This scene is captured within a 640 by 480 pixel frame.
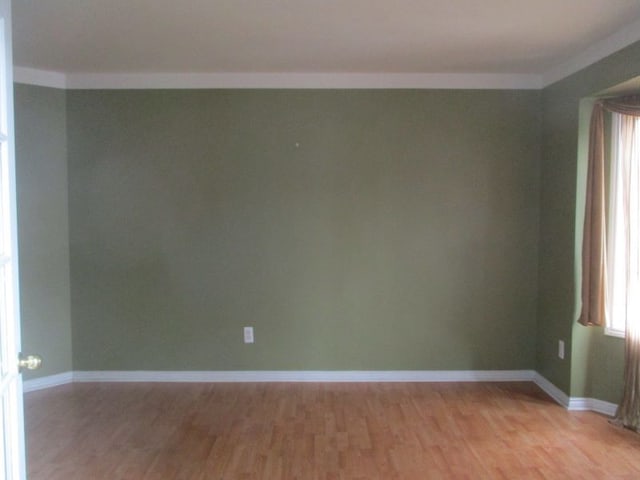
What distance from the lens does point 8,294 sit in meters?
1.42

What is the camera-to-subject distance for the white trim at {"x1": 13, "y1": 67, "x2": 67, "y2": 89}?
12.3 feet

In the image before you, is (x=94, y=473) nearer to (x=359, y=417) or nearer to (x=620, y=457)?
(x=359, y=417)

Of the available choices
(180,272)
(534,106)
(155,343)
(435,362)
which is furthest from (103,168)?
(534,106)

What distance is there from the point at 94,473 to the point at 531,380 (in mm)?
3222

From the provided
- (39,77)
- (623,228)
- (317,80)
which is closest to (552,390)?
(623,228)

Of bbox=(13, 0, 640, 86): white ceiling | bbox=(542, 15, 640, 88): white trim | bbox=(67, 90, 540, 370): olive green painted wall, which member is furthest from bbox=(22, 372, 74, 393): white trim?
bbox=(542, 15, 640, 88): white trim

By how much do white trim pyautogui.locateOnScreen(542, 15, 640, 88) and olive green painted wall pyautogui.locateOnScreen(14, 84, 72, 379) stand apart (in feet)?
12.4

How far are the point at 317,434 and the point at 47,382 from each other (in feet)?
7.54

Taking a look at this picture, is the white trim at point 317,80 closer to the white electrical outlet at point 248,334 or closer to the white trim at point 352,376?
the white electrical outlet at point 248,334

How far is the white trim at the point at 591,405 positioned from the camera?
11.2 ft

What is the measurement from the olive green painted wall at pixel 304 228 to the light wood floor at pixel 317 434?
13.2 inches

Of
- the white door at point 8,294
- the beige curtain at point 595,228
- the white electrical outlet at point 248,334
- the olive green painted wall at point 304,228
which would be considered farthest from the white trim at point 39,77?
the beige curtain at point 595,228

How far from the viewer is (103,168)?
400cm

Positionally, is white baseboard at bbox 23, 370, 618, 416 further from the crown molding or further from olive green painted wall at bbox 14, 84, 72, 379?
the crown molding
